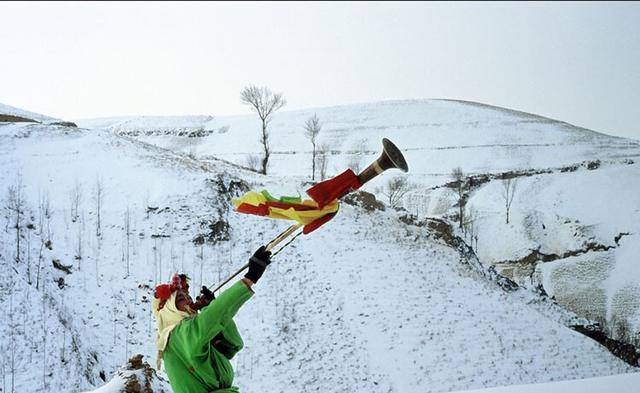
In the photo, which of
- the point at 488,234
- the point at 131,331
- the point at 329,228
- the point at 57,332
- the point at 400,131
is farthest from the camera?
the point at 400,131

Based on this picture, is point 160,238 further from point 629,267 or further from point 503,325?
point 629,267

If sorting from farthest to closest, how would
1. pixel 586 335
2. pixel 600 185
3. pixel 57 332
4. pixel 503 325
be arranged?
pixel 600 185, pixel 586 335, pixel 503 325, pixel 57 332

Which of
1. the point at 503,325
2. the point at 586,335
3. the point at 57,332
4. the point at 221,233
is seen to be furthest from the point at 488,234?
the point at 57,332

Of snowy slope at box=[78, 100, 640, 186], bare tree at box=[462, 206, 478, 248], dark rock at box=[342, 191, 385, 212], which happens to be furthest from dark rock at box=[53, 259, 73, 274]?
snowy slope at box=[78, 100, 640, 186]

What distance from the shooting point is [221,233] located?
1362cm

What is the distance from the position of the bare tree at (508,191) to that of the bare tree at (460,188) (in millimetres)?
2497

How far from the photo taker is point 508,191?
99.5 feet

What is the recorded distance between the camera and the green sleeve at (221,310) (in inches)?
63.3

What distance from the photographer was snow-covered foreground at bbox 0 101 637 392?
8.95m

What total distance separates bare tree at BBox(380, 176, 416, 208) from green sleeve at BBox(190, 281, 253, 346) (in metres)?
29.9

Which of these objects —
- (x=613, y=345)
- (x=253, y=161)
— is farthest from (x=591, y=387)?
(x=253, y=161)

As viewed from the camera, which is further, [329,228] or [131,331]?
[329,228]

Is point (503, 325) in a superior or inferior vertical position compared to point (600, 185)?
inferior

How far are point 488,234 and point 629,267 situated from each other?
48.9 feet
